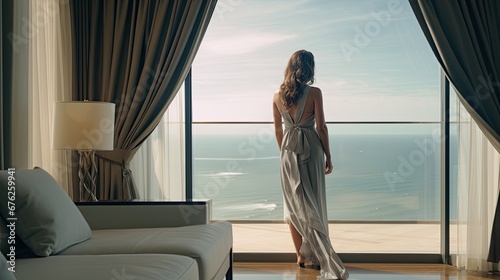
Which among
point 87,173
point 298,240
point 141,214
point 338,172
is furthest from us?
point 338,172

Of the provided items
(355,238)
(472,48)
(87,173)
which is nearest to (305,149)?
(355,238)

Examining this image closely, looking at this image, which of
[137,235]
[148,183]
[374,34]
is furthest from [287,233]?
[137,235]

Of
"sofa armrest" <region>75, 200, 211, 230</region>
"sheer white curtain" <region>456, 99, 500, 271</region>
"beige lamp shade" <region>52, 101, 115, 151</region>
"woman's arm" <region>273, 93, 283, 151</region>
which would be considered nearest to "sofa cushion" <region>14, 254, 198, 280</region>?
"sofa armrest" <region>75, 200, 211, 230</region>

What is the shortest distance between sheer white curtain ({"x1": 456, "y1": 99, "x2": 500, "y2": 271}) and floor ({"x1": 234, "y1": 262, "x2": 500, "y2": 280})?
18 centimetres

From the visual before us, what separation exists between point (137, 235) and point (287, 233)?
8.68 feet

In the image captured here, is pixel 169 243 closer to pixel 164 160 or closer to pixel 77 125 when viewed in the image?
pixel 77 125

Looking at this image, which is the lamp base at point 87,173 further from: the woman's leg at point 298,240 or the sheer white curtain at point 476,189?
the sheer white curtain at point 476,189

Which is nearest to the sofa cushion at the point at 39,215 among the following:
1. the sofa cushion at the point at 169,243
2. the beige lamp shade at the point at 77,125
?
the sofa cushion at the point at 169,243

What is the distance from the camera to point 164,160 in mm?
5445

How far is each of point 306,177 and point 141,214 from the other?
1.49 m

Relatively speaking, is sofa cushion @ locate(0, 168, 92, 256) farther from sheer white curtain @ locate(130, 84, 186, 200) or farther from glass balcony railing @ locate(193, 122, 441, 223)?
glass balcony railing @ locate(193, 122, 441, 223)

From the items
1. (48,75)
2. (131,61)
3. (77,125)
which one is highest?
(131,61)

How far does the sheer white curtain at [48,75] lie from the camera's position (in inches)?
176

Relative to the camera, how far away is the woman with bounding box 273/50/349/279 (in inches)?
199
